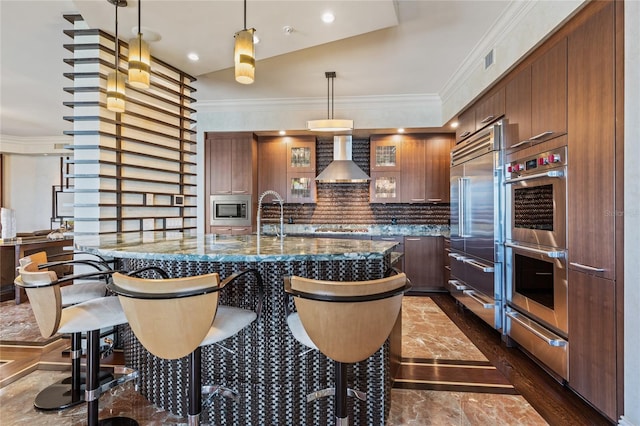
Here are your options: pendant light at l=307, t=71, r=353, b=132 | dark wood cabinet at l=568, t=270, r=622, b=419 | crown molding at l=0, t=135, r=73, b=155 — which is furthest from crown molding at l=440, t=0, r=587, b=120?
crown molding at l=0, t=135, r=73, b=155

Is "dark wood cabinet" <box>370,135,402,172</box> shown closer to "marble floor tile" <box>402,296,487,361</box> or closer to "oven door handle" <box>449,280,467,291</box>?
"oven door handle" <box>449,280,467,291</box>

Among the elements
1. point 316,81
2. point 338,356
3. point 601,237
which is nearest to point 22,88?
point 316,81

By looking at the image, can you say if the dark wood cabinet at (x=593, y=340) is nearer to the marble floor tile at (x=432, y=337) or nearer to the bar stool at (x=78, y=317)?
the marble floor tile at (x=432, y=337)

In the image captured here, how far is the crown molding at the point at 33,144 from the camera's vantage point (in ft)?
25.2

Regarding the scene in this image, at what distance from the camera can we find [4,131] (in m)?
7.30

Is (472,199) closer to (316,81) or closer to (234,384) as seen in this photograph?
(316,81)

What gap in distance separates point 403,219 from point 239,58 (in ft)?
13.6

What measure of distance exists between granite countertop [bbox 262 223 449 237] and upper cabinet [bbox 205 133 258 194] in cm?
92

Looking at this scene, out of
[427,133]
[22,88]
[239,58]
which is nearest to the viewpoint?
[239,58]

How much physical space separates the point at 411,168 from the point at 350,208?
121cm

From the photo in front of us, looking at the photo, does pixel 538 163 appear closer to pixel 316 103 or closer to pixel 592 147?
pixel 592 147

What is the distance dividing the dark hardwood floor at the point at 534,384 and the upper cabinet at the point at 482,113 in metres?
2.18

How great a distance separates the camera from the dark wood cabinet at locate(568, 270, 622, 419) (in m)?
1.80

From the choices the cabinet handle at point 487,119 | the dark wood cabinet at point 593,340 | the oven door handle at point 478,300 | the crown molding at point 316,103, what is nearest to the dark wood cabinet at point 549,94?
the cabinet handle at point 487,119
